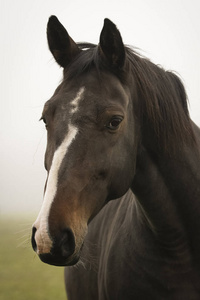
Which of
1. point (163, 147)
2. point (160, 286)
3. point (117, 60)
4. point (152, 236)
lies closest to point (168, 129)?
point (163, 147)

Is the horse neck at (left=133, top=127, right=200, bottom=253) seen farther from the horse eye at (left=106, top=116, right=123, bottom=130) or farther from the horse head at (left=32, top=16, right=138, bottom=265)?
the horse eye at (left=106, top=116, right=123, bottom=130)

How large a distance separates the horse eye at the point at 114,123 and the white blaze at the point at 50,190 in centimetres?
26

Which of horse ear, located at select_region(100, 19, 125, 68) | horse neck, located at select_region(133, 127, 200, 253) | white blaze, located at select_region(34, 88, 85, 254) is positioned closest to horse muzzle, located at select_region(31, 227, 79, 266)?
white blaze, located at select_region(34, 88, 85, 254)

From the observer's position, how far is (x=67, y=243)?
2139 mm

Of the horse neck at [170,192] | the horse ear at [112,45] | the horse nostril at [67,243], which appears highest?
the horse ear at [112,45]

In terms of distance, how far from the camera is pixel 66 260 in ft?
7.07

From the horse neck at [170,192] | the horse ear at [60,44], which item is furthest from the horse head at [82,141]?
the horse neck at [170,192]

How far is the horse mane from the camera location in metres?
2.77

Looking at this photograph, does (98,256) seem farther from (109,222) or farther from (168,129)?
(168,129)

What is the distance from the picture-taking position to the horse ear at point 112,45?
8.62ft

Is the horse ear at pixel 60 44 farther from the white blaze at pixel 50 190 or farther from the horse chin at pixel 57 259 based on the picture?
the horse chin at pixel 57 259

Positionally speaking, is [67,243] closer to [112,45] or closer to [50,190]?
[50,190]

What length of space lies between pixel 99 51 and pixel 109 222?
1881mm

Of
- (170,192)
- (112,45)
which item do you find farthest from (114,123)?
(170,192)
